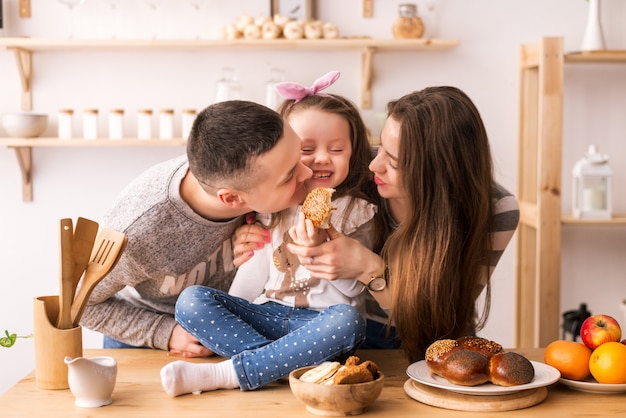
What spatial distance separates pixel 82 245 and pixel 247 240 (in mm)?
420

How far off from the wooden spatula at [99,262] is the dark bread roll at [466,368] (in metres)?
0.63

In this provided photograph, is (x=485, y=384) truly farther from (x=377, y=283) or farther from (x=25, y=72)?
(x=25, y=72)

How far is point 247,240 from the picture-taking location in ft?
5.99

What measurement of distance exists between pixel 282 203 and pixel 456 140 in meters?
0.39

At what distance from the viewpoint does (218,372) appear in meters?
1.52

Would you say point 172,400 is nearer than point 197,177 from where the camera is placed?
Yes

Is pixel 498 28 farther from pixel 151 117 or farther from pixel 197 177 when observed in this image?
pixel 197 177

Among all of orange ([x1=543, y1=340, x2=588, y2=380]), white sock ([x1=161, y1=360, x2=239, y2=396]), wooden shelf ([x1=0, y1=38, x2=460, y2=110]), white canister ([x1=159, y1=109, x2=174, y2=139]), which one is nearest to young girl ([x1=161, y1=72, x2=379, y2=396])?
white sock ([x1=161, y1=360, x2=239, y2=396])

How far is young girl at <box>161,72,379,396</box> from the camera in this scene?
4.96ft

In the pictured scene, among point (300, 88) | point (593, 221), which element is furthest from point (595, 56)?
point (300, 88)

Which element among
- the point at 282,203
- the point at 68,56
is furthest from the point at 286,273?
the point at 68,56

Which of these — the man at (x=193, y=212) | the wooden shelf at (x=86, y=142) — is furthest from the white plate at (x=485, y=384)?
the wooden shelf at (x=86, y=142)

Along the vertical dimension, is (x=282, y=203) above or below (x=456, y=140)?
below

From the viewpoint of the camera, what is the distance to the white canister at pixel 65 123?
10.5 feet
